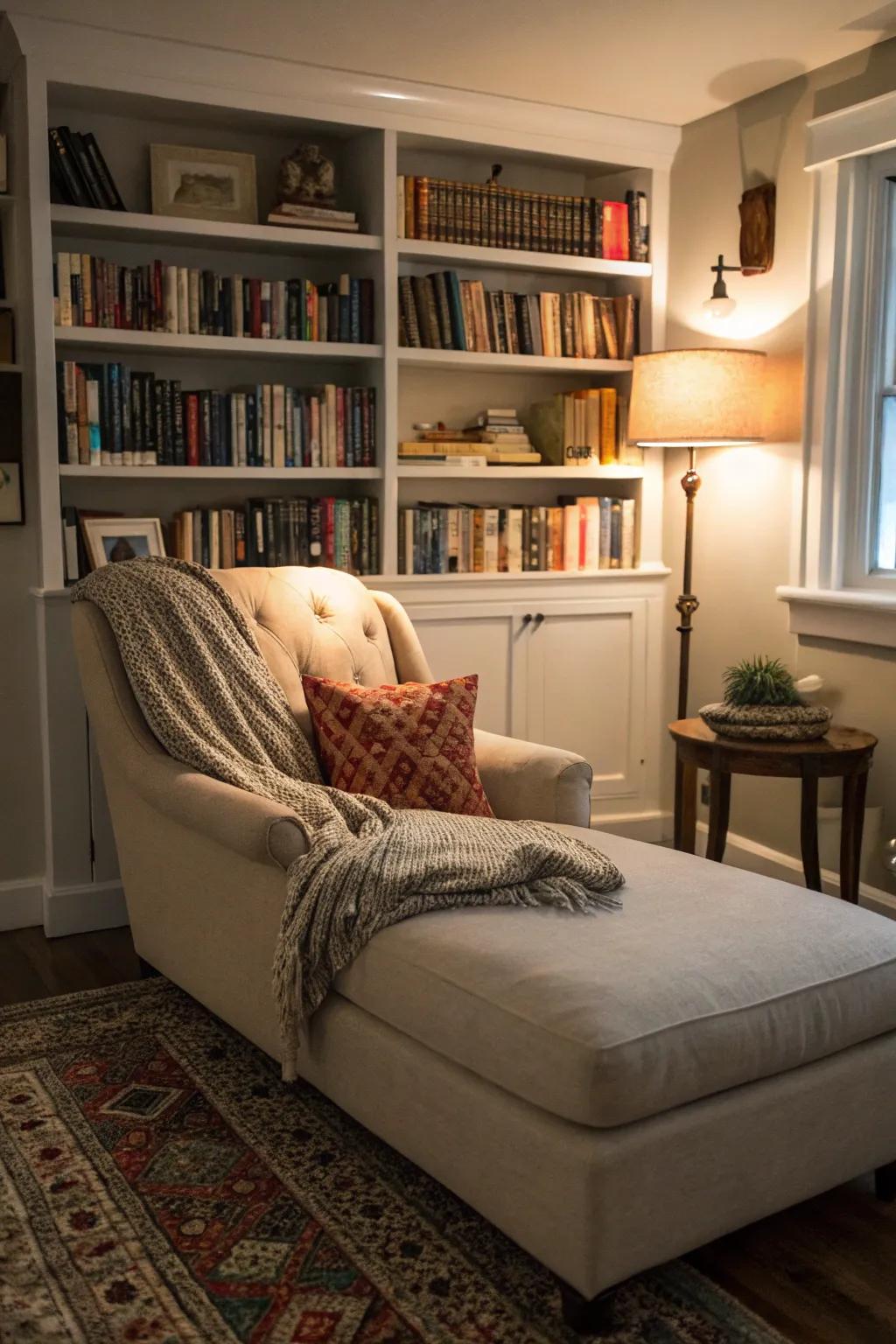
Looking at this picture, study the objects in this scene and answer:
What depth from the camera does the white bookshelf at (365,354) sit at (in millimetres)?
3271

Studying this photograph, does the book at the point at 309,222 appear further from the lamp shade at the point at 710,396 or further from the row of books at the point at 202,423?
the lamp shade at the point at 710,396

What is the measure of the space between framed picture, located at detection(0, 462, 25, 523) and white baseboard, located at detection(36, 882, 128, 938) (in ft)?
3.16

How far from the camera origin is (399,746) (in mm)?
2732

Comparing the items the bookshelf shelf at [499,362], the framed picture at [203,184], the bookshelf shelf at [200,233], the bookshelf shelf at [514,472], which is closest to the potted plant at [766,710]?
the bookshelf shelf at [514,472]

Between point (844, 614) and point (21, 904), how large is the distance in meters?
2.31

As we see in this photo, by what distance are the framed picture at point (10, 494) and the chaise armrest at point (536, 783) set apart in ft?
4.57

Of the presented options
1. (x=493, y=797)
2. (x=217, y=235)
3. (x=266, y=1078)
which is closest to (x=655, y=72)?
(x=217, y=235)

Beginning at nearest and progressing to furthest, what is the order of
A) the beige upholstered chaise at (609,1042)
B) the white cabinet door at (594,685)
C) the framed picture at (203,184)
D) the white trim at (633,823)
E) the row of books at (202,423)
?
the beige upholstered chaise at (609,1042) < the row of books at (202,423) < the framed picture at (203,184) < the white cabinet door at (594,685) < the white trim at (633,823)

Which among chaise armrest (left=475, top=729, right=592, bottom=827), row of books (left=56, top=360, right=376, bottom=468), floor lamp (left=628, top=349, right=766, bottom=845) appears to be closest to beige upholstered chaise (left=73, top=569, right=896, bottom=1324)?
chaise armrest (left=475, top=729, right=592, bottom=827)

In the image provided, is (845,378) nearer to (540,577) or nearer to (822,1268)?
(540,577)

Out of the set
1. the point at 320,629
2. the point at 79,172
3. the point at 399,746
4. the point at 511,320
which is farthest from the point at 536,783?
the point at 79,172

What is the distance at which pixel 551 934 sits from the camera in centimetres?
201

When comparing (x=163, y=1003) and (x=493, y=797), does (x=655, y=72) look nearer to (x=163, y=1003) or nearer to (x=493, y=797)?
(x=493, y=797)

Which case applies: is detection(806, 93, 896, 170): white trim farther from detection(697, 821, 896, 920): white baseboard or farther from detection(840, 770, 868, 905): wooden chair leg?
detection(697, 821, 896, 920): white baseboard
